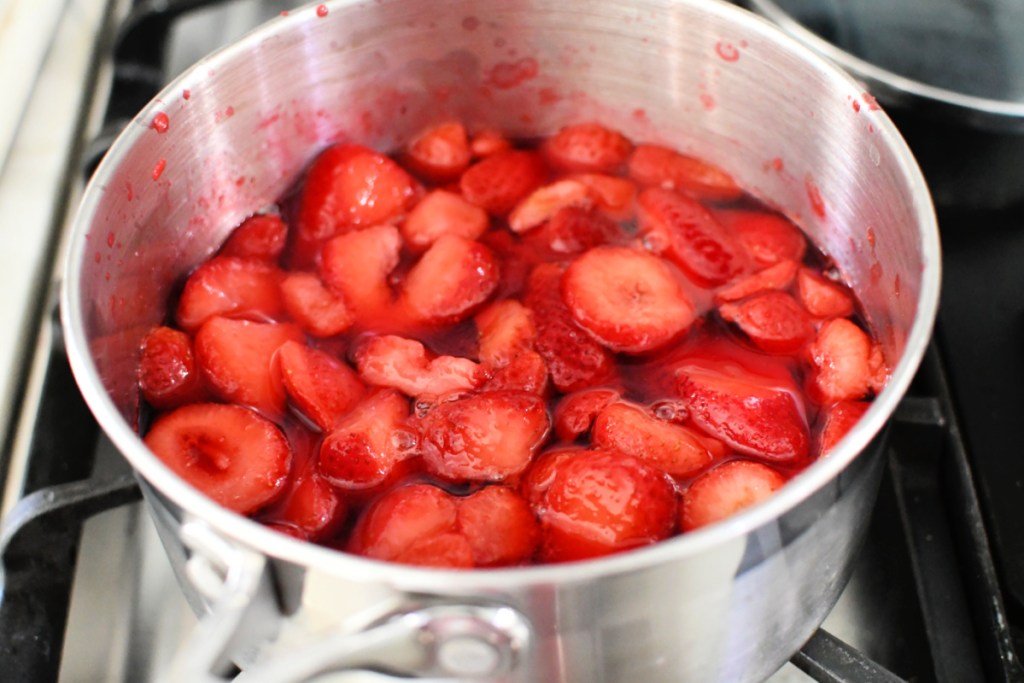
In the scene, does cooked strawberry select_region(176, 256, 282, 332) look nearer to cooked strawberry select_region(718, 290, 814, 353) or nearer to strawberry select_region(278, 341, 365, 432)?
strawberry select_region(278, 341, 365, 432)

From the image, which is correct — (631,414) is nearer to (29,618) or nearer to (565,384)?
(565,384)

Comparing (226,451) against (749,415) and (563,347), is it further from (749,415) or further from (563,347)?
(749,415)

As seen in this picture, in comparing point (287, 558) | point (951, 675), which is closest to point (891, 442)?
point (951, 675)

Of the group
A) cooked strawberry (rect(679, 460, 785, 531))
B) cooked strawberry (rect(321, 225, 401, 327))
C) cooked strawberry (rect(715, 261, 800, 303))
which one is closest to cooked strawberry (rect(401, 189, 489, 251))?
cooked strawberry (rect(321, 225, 401, 327))

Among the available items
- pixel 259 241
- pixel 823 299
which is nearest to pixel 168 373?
pixel 259 241

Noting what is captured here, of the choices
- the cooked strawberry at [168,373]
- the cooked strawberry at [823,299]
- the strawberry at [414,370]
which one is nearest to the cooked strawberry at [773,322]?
the cooked strawberry at [823,299]

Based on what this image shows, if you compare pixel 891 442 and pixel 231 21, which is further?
pixel 231 21

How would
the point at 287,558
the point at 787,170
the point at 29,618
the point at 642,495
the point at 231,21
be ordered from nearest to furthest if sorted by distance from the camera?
the point at 287,558
the point at 642,495
the point at 29,618
the point at 787,170
the point at 231,21
